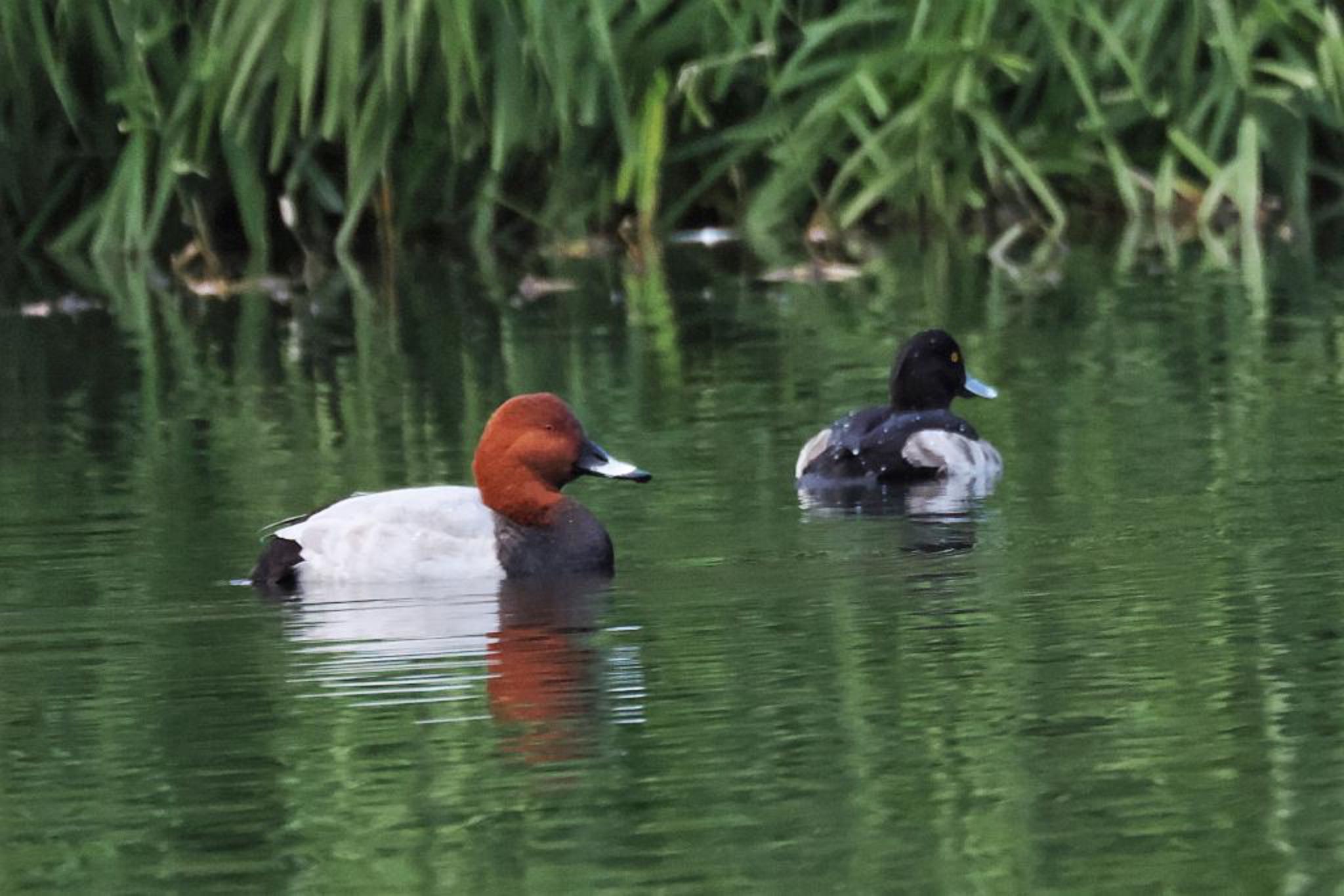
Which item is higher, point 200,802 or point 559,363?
point 559,363

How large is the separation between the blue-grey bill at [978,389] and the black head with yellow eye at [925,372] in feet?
0.32

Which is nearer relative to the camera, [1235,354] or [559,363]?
[1235,354]

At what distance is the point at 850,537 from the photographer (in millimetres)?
9039

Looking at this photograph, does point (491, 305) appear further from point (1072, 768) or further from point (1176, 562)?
point (1072, 768)

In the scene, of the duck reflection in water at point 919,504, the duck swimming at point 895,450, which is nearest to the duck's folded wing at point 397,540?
the duck reflection in water at point 919,504

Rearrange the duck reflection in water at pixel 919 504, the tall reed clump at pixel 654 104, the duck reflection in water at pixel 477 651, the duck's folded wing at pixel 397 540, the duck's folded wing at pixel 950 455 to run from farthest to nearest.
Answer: the tall reed clump at pixel 654 104
the duck's folded wing at pixel 950 455
the duck reflection in water at pixel 919 504
the duck's folded wing at pixel 397 540
the duck reflection in water at pixel 477 651

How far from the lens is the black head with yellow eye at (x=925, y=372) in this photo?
11.2 meters

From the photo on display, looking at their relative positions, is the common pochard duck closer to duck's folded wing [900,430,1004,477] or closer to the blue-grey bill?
duck's folded wing [900,430,1004,477]

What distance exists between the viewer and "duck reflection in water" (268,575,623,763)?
658cm

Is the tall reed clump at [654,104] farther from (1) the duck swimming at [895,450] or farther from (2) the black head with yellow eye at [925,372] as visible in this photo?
(1) the duck swimming at [895,450]

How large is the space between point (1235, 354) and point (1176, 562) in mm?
4424

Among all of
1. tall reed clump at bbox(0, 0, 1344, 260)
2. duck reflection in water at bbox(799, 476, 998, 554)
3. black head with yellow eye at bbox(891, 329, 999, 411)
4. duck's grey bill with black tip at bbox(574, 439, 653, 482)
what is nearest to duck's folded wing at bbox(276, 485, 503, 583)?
duck's grey bill with black tip at bbox(574, 439, 653, 482)

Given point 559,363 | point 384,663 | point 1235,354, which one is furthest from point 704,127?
point 384,663

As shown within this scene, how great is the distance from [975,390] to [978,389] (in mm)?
13
